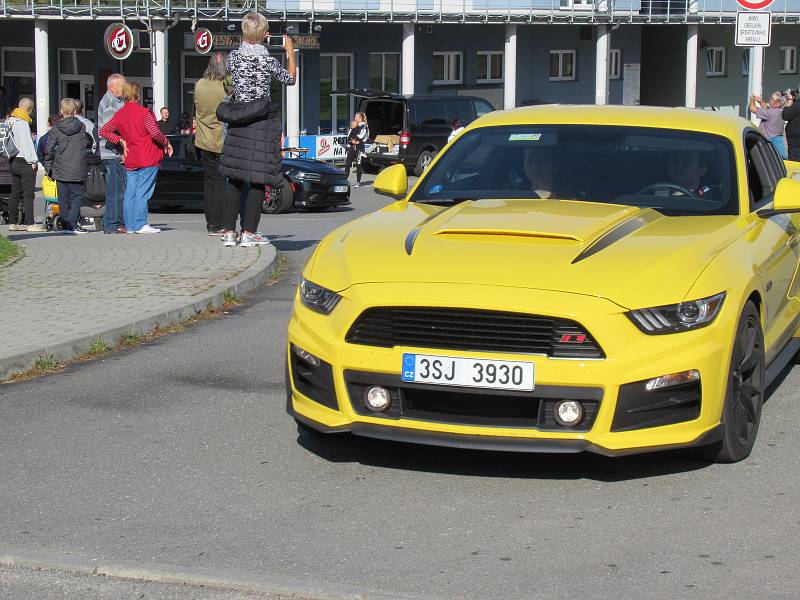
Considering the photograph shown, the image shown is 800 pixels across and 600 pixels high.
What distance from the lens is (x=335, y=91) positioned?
45062mm

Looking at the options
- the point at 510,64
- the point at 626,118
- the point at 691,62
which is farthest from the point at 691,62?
the point at 626,118

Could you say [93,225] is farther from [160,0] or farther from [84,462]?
[160,0]

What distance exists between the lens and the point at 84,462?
6.23m

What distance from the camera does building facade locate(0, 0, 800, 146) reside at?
128 feet

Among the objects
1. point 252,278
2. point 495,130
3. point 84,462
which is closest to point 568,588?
point 84,462

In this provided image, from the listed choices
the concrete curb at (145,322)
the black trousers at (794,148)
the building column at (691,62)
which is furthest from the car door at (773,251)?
the building column at (691,62)

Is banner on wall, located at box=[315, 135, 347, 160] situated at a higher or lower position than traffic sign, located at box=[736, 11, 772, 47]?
lower

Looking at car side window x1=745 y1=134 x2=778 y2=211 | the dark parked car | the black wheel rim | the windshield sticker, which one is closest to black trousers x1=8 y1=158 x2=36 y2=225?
the windshield sticker

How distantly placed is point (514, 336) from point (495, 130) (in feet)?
7.79

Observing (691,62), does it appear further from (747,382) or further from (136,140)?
(747,382)

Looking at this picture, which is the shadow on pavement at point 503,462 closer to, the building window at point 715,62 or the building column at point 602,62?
the building column at point 602,62

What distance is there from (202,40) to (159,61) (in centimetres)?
179

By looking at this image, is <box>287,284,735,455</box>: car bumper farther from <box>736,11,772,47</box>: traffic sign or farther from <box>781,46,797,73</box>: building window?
<box>781,46,797,73</box>: building window

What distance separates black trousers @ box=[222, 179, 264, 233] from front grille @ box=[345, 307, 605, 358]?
7.33 metres
